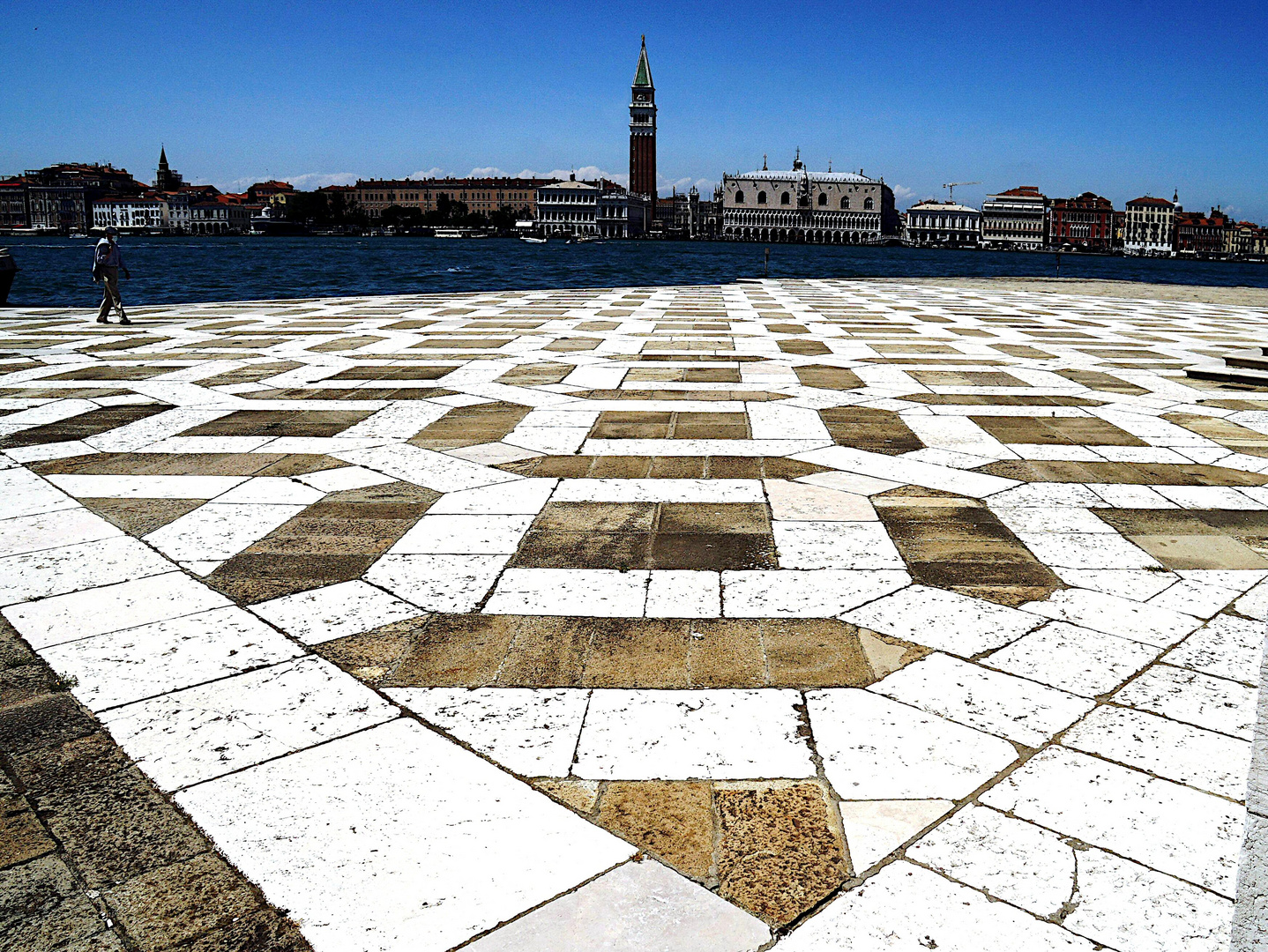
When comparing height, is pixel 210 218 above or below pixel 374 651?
above

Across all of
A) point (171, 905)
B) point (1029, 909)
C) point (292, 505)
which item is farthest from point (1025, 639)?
point (292, 505)

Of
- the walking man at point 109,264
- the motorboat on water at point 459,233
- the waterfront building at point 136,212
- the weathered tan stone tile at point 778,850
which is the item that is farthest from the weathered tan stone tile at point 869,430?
the waterfront building at point 136,212

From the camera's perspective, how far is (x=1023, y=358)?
11.5 meters

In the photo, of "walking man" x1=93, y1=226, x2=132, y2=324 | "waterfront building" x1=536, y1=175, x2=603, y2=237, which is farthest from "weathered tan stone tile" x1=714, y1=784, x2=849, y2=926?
"waterfront building" x1=536, y1=175, x2=603, y2=237

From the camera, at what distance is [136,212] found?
192 meters

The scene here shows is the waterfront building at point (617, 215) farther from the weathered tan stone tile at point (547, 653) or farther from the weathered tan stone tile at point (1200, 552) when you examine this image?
the weathered tan stone tile at point (547, 653)

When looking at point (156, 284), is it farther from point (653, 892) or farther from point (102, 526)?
point (653, 892)

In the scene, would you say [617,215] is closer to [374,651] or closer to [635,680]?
[374,651]

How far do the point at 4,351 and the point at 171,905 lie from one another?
1195cm

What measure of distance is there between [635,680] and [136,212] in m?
219

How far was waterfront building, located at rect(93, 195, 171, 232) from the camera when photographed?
191m

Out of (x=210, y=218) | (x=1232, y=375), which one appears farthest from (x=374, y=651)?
(x=210, y=218)

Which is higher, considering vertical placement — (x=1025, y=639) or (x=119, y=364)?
(x=119, y=364)

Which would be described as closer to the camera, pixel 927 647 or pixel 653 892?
pixel 653 892
